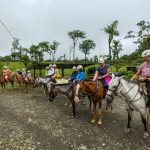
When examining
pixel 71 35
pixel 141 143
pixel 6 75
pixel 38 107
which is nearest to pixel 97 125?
pixel 141 143

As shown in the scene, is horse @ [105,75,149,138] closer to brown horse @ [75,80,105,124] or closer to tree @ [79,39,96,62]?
brown horse @ [75,80,105,124]

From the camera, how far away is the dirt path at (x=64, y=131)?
682 cm

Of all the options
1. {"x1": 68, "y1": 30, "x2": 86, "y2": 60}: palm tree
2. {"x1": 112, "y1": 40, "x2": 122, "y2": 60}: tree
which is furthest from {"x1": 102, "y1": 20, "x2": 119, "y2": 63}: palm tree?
{"x1": 68, "y1": 30, "x2": 86, "y2": 60}: palm tree

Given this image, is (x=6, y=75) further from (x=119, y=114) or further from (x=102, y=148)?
(x=102, y=148)

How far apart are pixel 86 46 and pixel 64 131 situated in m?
78.4

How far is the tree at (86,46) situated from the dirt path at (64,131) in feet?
246

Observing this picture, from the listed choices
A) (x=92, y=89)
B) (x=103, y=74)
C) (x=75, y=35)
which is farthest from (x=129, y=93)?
(x=75, y=35)

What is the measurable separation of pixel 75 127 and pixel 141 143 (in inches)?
104

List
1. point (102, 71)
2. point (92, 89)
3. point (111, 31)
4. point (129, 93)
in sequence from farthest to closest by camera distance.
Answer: point (111, 31) < point (102, 71) < point (92, 89) < point (129, 93)

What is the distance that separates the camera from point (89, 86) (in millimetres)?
8539

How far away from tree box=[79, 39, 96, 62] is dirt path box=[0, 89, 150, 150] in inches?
2947

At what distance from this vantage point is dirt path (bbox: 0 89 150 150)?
6.82 meters

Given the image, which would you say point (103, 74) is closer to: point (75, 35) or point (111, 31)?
point (111, 31)

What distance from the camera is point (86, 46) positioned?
85.3m
